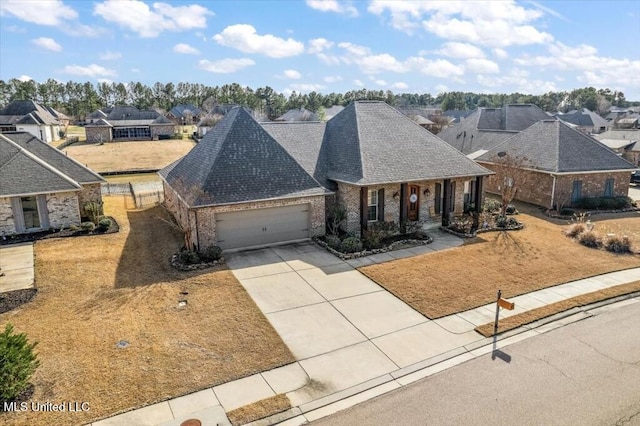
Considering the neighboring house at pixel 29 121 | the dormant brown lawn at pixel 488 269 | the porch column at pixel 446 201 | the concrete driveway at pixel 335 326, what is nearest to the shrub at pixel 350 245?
the concrete driveway at pixel 335 326

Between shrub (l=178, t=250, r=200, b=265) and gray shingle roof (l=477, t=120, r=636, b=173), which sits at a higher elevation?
gray shingle roof (l=477, t=120, r=636, b=173)

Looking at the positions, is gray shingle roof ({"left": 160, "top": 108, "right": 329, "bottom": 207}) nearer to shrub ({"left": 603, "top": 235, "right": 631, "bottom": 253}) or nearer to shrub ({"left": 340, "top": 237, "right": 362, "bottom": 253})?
shrub ({"left": 340, "top": 237, "right": 362, "bottom": 253})

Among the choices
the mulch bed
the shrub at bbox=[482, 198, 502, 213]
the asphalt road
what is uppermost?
the shrub at bbox=[482, 198, 502, 213]

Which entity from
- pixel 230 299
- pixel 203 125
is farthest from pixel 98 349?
pixel 203 125

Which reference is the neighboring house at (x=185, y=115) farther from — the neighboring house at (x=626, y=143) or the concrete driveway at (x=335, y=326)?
the concrete driveway at (x=335, y=326)

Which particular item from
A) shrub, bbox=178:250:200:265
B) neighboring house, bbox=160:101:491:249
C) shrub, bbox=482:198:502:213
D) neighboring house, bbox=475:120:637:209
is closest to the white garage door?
Answer: neighboring house, bbox=160:101:491:249

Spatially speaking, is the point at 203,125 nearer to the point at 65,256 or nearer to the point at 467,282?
the point at 65,256

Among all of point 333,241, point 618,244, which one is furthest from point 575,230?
point 333,241
